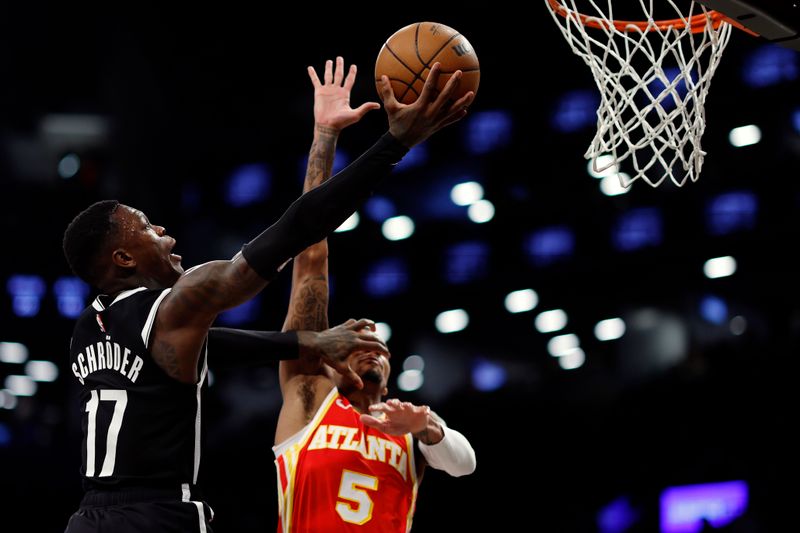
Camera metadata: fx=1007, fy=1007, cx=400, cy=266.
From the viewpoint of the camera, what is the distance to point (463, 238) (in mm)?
9984

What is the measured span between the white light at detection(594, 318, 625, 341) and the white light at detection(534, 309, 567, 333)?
0.34 m

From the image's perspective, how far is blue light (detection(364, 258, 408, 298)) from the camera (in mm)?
9922

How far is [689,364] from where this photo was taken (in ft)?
32.8

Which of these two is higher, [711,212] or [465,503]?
[711,212]

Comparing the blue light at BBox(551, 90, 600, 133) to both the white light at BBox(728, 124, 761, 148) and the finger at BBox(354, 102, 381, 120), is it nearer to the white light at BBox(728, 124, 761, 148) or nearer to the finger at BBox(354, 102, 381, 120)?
the white light at BBox(728, 124, 761, 148)

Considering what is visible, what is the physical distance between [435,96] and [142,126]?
6.83 metres

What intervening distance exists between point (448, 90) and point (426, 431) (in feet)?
4.76

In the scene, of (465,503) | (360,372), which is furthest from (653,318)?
(360,372)

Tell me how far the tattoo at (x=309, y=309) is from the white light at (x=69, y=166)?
5861 millimetres

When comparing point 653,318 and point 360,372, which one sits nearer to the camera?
point 360,372

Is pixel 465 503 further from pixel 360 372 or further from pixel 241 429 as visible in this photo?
pixel 360 372

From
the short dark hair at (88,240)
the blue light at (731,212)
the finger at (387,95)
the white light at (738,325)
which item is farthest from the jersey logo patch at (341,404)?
the white light at (738,325)

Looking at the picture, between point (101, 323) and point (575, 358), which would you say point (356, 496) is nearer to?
point (101, 323)

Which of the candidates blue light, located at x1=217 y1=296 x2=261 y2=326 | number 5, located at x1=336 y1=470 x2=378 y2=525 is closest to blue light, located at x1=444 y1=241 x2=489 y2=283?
blue light, located at x1=217 y1=296 x2=261 y2=326
